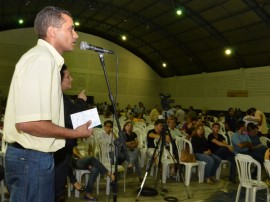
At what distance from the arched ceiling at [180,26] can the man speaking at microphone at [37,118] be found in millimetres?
11822

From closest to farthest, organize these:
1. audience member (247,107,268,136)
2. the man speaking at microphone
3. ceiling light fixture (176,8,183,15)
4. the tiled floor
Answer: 1. the man speaking at microphone
2. the tiled floor
3. audience member (247,107,268,136)
4. ceiling light fixture (176,8,183,15)

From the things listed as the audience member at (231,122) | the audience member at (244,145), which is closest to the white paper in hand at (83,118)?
the audience member at (244,145)

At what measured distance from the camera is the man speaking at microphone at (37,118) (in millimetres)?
1293

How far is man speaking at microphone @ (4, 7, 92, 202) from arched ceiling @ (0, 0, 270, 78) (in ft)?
38.8

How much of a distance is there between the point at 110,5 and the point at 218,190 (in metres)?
12.8

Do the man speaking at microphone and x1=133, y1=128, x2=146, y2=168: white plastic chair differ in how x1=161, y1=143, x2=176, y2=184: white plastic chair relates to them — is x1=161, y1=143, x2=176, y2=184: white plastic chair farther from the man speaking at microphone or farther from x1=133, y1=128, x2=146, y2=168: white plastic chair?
the man speaking at microphone

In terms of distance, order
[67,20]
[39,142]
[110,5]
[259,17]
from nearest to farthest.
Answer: [39,142] < [67,20] < [259,17] < [110,5]

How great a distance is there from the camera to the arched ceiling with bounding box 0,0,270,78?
13.2m

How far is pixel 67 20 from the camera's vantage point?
1.50 meters

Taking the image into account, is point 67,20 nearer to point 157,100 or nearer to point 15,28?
point 15,28

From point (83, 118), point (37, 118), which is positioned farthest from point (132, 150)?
point (37, 118)

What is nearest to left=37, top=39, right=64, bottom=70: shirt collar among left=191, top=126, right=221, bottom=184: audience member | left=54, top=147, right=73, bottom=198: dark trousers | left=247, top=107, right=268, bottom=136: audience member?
left=54, top=147, right=73, bottom=198: dark trousers

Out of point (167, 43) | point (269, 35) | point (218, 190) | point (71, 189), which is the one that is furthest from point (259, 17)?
point (71, 189)

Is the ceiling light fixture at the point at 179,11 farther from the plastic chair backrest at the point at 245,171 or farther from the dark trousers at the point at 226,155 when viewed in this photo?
the plastic chair backrest at the point at 245,171
